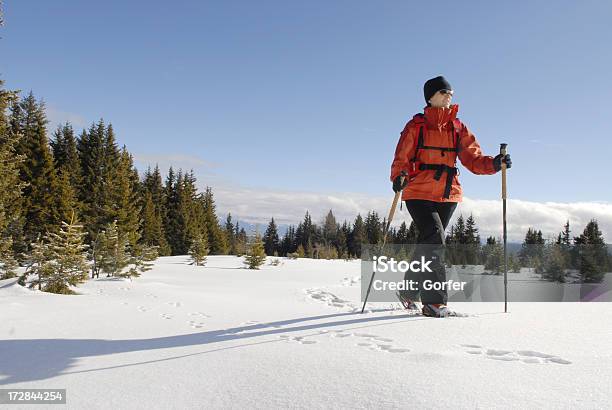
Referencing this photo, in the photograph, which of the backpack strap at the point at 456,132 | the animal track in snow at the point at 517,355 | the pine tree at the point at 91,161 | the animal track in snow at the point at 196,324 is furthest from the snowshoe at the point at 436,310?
the pine tree at the point at 91,161

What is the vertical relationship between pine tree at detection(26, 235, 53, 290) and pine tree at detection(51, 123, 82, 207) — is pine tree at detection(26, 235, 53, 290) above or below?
below

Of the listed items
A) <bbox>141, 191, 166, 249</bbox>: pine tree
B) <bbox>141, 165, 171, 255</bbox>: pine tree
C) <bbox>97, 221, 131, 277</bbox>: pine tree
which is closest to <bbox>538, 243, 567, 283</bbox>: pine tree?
<bbox>97, 221, 131, 277</bbox>: pine tree

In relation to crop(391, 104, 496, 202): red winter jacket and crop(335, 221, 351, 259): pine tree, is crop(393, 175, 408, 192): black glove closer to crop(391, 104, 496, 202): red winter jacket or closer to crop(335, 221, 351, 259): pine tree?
crop(391, 104, 496, 202): red winter jacket

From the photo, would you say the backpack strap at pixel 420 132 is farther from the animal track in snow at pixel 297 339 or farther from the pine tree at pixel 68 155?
the pine tree at pixel 68 155

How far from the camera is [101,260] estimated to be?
41.5ft

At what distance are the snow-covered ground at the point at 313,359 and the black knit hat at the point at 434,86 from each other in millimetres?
2540

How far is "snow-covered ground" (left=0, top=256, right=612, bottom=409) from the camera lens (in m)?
1.79

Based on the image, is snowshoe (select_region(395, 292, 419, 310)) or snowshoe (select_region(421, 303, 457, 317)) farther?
snowshoe (select_region(395, 292, 419, 310))

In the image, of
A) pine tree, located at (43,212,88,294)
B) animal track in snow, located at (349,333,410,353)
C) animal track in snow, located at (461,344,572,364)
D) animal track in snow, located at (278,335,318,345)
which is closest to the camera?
animal track in snow, located at (461,344,572,364)

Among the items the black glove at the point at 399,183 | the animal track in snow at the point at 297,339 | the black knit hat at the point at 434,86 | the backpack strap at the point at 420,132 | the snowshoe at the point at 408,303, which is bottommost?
the animal track in snow at the point at 297,339

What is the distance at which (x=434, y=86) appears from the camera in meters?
4.31

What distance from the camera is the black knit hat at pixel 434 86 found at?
4.26 m

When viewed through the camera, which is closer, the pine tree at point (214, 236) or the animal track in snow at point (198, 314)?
the animal track in snow at point (198, 314)

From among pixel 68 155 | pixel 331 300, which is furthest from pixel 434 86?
pixel 68 155
